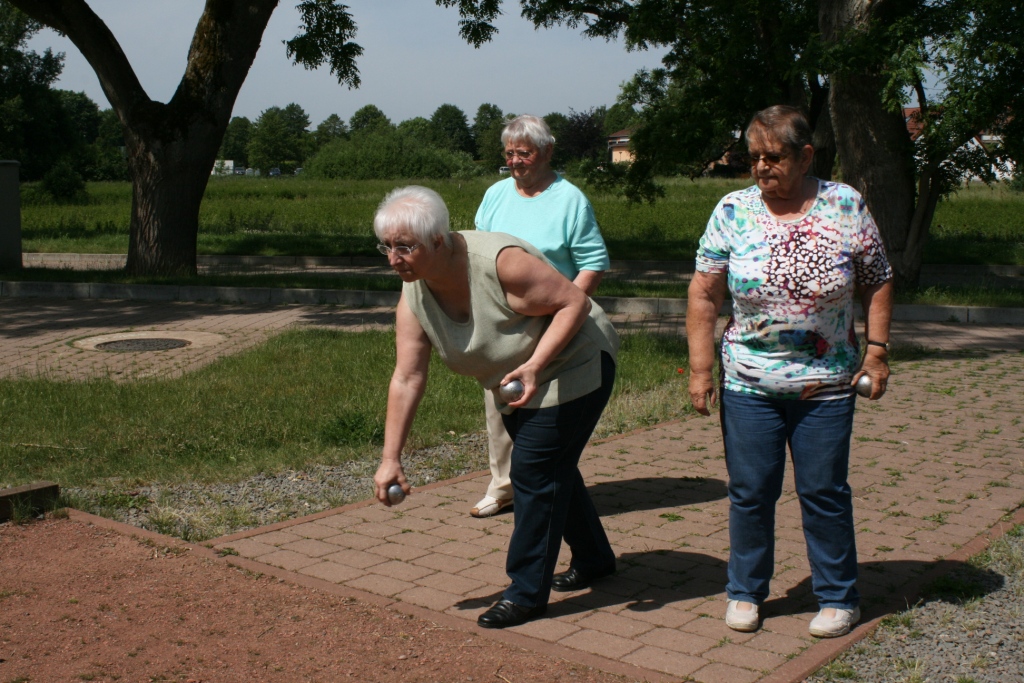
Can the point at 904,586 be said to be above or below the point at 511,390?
below

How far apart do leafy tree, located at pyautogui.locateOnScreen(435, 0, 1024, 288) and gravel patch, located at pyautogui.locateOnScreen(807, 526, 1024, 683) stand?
9.39m

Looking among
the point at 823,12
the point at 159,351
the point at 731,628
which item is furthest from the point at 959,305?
the point at 731,628

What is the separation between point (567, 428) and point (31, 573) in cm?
245

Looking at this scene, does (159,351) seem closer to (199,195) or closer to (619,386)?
(619,386)

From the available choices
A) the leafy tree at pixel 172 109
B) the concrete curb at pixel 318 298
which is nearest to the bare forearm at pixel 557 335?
the concrete curb at pixel 318 298

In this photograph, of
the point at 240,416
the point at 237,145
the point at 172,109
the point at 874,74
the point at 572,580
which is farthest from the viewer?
the point at 237,145

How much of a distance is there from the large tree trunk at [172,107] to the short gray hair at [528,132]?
488 inches

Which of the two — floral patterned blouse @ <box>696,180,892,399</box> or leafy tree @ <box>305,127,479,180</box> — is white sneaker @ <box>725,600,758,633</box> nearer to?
floral patterned blouse @ <box>696,180,892,399</box>

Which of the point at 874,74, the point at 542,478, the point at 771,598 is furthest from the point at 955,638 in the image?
the point at 874,74

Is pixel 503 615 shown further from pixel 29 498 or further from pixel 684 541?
pixel 29 498

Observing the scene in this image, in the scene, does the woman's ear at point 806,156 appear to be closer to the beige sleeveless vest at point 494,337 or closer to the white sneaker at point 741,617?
the beige sleeveless vest at point 494,337

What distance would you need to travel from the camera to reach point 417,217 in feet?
11.7

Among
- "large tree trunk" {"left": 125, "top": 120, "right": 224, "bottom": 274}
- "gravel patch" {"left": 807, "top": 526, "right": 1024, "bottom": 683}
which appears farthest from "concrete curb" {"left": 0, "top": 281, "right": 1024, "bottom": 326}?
"gravel patch" {"left": 807, "top": 526, "right": 1024, "bottom": 683}

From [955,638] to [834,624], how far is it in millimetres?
452
